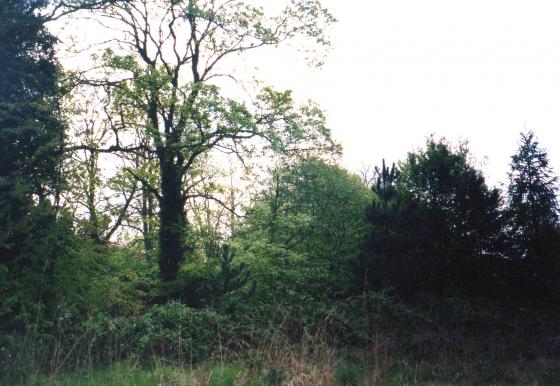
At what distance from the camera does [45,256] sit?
32.2ft

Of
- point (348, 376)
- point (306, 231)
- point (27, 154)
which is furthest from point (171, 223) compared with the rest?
point (348, 376)

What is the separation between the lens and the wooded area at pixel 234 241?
877 cm

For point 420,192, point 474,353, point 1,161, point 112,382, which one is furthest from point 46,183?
point 420,192

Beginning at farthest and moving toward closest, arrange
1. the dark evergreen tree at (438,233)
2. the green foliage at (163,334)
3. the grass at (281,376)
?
the dark evergreen tree at (438,233) < the green foliage at (163,334) < the grass at (281,376)

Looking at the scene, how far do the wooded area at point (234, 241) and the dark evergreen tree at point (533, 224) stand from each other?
0.09 metres

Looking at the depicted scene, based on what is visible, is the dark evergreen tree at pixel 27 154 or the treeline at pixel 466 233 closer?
the dark evergreen tree at pixel 27 154

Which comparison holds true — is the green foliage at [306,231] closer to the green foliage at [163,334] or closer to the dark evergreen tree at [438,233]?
the dark evergreen tree at [438,233]

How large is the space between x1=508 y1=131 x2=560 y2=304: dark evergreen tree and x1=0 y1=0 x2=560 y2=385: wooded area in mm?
87

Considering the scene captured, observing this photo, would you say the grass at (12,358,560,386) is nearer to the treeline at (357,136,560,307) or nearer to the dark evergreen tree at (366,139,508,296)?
the dark evergreen tree at (366,139,508,296)

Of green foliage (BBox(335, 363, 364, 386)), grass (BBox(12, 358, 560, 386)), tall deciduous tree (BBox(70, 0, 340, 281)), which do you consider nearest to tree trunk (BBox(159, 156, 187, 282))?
tall deciduous tree (BBox(70, 0, 340, 281))

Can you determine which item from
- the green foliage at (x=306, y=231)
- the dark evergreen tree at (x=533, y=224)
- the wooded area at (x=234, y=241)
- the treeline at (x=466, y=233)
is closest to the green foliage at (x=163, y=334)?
the wooded area at (x=234, y=241)

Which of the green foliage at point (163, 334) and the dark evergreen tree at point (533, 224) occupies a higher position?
the dark evergreen tree at point (533, 224)

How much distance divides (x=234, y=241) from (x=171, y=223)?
2.91 m

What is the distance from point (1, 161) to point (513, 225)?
21276mm
